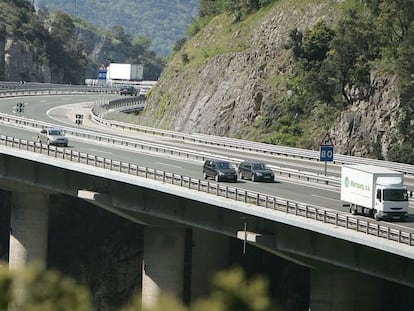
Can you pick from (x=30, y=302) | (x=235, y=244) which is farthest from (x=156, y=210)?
(x=30, y=302)

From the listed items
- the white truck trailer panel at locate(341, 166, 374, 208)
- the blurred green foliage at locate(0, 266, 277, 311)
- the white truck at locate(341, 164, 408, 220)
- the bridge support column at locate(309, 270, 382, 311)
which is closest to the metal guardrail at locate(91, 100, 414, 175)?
the bridge support column at locate(309, 270, 382, 311)

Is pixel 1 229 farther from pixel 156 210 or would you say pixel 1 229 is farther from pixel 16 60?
pixel 16 60

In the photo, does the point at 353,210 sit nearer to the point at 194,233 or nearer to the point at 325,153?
the point at 325,153

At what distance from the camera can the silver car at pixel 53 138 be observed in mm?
71762

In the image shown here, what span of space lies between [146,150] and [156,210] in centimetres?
2009

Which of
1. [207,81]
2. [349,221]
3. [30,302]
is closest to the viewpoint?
[30,302]

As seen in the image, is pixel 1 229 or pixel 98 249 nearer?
pixel 98 249

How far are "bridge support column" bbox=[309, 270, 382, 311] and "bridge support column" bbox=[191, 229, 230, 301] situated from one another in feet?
52.3

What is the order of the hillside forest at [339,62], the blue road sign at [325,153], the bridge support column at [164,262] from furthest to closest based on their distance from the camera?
the hillside forest at [339,62]
the bridge support column at [164,262]
the blue road sign at [325,153]

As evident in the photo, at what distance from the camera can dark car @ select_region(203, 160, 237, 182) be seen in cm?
5447

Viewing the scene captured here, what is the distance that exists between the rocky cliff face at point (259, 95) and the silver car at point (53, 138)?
1788 centimetres

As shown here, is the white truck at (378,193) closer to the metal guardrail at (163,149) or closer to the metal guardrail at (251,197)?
the metal guardrail at (251,197)

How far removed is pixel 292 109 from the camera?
8475cm

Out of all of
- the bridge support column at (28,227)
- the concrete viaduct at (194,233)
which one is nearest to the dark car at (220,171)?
the concrete viaduct at (194,233)
